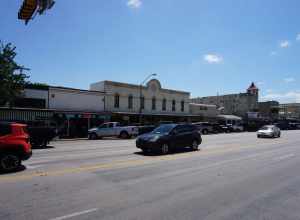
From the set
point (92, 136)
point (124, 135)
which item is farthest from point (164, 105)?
point (92, 136)

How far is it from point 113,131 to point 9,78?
1134 centimetres

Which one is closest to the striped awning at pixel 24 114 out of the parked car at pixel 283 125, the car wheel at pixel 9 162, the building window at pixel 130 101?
the building window at pixel 130 101

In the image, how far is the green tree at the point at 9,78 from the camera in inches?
1000

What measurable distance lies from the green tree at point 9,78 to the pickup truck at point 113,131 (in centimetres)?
860

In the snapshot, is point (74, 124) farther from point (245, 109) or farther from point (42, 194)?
point (245, 109)

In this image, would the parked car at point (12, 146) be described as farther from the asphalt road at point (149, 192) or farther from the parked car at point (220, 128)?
the parked car at point (220, 128)

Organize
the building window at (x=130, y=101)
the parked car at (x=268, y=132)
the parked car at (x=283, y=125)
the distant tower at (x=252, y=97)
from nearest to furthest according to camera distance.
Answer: the parked car at (x=268, y=132), the building window at (x=130, y=101), the parked car at (x=283, y=125), the distant tower at (x=252, y=97)

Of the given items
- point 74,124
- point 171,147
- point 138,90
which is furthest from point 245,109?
point 171,147

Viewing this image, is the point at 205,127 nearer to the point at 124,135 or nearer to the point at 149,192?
the point at 124,135

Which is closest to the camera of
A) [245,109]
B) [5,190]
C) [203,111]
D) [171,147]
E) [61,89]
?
[5,190]

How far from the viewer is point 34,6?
11016 millimetres

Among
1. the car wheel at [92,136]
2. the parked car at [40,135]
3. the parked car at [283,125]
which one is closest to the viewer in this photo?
the parked car at [40,135]

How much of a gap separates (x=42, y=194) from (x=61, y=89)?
27680 millimetres

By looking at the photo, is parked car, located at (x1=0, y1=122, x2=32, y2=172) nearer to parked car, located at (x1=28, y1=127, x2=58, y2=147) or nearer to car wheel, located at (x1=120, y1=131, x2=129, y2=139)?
parked car, located at (x1=28, y1=127, x2=58, y2=147)
